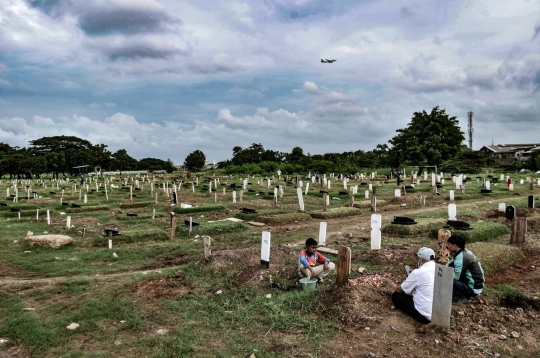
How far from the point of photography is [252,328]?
7035 mm

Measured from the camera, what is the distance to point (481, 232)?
47.4 ft

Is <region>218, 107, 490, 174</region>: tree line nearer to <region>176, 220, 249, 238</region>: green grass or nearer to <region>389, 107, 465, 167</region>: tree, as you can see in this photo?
<region>389, 107, 465, 167</region>: tree

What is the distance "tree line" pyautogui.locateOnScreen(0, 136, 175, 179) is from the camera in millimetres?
71812

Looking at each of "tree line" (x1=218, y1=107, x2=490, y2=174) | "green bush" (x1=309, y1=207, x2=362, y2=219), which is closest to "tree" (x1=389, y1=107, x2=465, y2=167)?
"tree line" (x1=218, y1=107, x2=490, y2=174)

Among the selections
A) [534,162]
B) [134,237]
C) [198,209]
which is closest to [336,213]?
[198,209]

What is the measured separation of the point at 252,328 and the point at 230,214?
17.3 metres

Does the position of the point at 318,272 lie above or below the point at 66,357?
above

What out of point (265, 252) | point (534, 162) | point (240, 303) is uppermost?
point (534, 162)

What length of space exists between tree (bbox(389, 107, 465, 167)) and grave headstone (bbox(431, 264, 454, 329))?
175 ft

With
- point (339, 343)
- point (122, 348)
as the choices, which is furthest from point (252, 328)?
point (122, 348)

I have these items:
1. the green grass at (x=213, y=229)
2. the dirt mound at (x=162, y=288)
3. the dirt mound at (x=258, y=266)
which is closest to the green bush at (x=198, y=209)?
the green grass at (x=213, y=229)

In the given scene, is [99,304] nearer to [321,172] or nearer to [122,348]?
[122,348]

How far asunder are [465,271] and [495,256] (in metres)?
3.74

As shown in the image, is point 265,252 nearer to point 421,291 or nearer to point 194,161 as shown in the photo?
point 421,291
